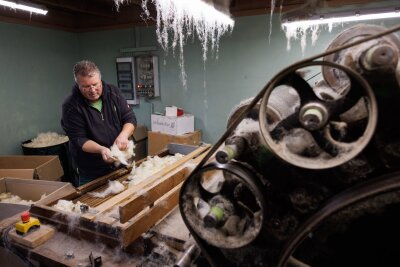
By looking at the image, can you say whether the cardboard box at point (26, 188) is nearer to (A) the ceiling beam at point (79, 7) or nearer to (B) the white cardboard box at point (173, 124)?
(B) the white cardboard box at point (173, 124)

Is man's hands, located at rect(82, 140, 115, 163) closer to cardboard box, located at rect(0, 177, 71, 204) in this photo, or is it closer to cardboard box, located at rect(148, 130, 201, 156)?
cardboard box, located at rect(0, 177, 71, 204)

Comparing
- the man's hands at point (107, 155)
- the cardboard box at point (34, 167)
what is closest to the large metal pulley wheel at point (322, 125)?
the man's hands at point (107, 155)

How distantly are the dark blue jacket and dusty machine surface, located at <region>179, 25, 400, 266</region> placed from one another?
5.43 feet

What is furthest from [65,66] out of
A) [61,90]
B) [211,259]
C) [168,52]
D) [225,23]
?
[211,259]

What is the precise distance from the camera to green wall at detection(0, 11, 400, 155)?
13.1ft

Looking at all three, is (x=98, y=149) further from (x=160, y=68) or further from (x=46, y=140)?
(x=160, y=68)

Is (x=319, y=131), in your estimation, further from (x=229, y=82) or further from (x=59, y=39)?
(x=59, y=39)

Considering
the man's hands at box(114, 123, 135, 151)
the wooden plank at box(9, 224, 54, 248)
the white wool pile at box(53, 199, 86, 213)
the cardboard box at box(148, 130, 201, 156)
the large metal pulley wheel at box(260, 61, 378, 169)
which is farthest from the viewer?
the cardboard box at box(148, 130, 201, 156)

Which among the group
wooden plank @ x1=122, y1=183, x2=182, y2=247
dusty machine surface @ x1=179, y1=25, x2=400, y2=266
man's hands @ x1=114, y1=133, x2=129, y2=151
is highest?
dusty machine surface @ x1=179, y1=25, x2=400, y2=266

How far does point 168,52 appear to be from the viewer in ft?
15.3

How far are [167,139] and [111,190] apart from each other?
2481 mm

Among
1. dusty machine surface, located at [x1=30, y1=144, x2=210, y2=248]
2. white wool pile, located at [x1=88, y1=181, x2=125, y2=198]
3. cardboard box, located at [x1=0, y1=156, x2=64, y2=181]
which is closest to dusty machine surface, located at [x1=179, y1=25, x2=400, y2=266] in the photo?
dusty machine surface, located at [x1=30, y1=144, x2=210, y2=248]

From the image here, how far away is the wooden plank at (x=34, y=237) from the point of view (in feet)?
3.71

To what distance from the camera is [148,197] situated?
1245 millimetres
